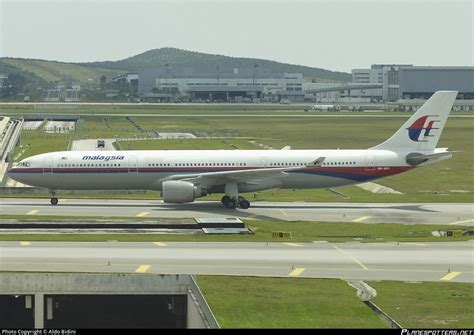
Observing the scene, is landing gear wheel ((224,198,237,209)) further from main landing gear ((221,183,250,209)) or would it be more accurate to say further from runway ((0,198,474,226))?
runway ((0,198,474,226))

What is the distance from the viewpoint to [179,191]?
59906mm

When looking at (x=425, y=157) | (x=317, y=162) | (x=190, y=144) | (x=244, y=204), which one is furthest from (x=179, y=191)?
(x=190, y=144)

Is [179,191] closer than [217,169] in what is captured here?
Yes

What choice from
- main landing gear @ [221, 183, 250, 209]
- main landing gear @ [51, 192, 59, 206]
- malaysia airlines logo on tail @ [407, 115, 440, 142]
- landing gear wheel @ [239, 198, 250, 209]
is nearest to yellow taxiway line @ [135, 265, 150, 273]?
main landing gear @ [221, 183, 250, 209]

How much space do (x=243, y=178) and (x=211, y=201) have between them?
5.27m

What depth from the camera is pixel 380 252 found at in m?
43.1

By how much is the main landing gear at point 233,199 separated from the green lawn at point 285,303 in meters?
24.2

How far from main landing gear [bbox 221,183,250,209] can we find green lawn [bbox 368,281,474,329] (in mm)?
25183

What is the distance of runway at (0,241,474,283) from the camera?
38.4 m

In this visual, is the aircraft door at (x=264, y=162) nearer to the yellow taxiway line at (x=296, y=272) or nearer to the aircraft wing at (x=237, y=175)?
the aircraft wing at (x=237, y=175)

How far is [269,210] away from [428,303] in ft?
92.2

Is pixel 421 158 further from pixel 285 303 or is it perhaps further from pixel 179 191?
pixel 285 303

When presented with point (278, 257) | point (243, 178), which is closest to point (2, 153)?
point (243, 178)

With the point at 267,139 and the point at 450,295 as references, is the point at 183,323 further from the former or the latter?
the point at 267,139
